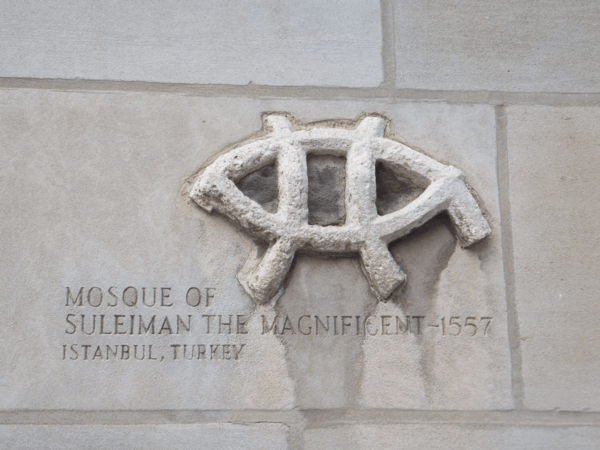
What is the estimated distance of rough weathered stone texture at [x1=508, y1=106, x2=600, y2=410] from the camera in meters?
2.29

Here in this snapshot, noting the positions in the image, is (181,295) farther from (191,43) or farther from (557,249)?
(557,249)

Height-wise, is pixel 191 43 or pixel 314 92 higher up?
pixel 191 43

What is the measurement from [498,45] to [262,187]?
912mm

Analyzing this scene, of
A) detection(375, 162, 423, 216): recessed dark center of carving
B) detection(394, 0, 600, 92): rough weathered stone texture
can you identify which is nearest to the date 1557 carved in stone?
detection(375, 162, 423, 216): recessed dark center of carving

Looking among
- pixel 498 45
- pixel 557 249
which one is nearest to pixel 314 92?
pixel 498 45

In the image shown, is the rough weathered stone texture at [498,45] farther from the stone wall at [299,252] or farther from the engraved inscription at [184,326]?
the engraved inscription at [184,326]

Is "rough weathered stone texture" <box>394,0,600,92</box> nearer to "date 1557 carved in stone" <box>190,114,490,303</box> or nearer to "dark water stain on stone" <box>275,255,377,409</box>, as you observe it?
"date 1557 carved in stone" <box>190,114,490,303</box>

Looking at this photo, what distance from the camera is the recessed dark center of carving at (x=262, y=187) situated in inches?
92.7

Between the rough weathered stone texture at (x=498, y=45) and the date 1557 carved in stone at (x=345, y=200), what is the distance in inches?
11.6

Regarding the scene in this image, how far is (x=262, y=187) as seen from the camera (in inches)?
93.0

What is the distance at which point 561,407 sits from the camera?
2.28 metres

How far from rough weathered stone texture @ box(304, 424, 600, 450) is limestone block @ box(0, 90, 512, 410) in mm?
73

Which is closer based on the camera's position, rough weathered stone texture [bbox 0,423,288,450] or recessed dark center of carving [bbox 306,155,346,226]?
rough weathered stone texture [bbox 0,423,288,450]

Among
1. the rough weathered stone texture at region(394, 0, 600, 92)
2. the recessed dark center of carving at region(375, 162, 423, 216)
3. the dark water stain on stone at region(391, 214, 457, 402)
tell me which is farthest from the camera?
the rough weathered stone texture at region(394, 0, 600, 92)
